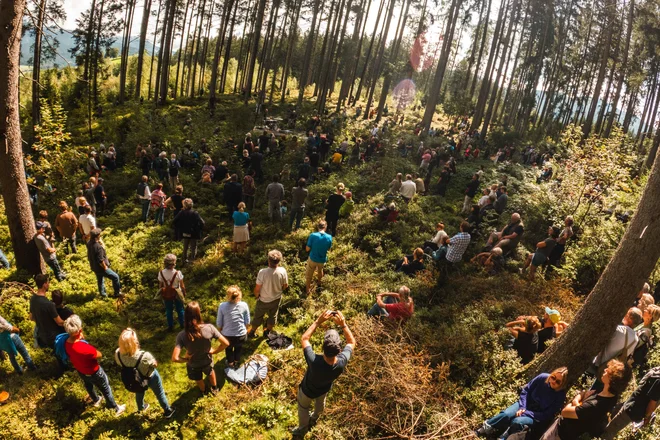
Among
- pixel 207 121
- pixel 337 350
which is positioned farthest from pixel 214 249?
pixel 207 121

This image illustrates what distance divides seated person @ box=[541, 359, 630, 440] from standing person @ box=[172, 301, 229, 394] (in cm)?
468

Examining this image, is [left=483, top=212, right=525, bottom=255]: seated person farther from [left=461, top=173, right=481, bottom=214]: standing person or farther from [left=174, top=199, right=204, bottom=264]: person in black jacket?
[left=174, top=199, right=204, bottom=264]: person in black jacket

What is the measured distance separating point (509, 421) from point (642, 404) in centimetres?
A: 174

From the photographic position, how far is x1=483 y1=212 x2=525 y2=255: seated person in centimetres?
1017

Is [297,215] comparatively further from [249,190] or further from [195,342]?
[195,342]

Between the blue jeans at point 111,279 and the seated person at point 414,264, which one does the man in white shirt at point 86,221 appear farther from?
the seated person at point 414,264

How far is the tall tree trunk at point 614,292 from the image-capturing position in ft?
15.5

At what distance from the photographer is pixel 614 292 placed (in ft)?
16.7

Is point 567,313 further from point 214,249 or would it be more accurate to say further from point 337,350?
point 214,249

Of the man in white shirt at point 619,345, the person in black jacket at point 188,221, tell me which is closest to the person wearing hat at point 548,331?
the man in white shirt at point 619,345

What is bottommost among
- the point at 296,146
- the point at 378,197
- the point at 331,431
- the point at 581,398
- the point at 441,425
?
the point at 331,431

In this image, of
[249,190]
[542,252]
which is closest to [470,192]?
[542,252]

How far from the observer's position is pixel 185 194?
548 inches

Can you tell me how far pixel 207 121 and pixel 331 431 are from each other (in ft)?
74.9
